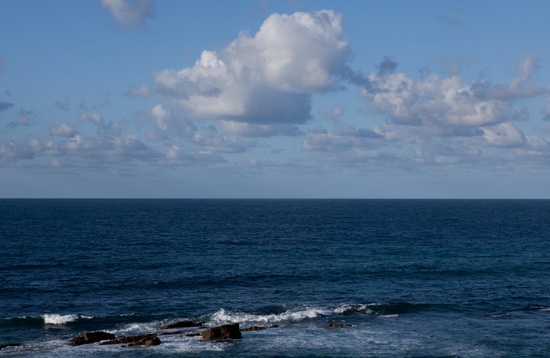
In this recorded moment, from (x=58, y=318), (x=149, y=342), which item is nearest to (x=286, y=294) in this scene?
(x=149, y=342)

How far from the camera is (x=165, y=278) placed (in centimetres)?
8594

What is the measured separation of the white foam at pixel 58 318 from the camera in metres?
61.2

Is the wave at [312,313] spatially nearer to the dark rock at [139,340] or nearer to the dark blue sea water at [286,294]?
the dark blue sea water at [286,294]

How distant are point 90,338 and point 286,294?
2955 centimetres

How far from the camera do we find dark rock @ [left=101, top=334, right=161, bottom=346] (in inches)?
2069

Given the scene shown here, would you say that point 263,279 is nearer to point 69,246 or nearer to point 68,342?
point 68,342

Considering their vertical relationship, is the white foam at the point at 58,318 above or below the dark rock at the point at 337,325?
above

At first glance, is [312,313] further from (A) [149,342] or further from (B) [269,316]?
(A) [149,342]

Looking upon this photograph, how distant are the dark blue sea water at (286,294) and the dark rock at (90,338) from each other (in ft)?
4.79

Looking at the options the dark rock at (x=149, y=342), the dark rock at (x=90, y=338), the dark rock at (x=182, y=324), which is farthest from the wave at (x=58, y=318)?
the dark rock at (x=149, y=342)

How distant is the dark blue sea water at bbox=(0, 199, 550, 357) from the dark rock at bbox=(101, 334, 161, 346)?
2.78 ft

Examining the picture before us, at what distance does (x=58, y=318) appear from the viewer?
62.0 metres

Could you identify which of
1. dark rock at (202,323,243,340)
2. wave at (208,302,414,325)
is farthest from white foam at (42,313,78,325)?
dark rock at (202,323,243,340)

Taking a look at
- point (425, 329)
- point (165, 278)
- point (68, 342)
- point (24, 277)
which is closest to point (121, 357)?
point (68, 342)
